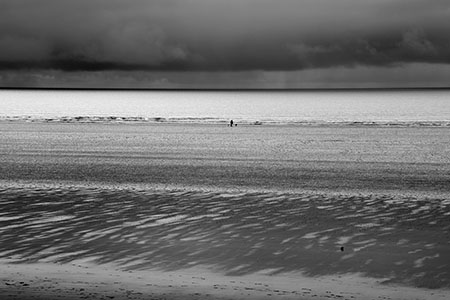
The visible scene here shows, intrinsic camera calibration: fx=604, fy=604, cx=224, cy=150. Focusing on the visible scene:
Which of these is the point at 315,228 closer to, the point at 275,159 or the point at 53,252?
the point at 53,252

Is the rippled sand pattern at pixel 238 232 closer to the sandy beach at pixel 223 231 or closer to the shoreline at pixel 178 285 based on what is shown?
the sandy beach at pixel 223 231

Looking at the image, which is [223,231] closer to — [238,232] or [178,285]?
[238,232]

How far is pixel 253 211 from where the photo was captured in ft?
56.4

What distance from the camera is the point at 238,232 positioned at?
46.5 ft

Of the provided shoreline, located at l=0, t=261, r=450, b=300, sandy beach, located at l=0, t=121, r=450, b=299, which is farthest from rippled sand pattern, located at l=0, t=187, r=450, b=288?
shoreline, located at l=0, t=261, r=450, b=300

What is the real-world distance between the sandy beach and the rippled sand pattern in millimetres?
Answer: 44

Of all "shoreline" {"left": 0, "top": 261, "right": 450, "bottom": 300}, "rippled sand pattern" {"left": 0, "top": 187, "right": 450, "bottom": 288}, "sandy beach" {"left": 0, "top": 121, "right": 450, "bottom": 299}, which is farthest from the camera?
"rippled sand pattern" {"left": 0, "top": 187, "right": 450, "bottom": 288}

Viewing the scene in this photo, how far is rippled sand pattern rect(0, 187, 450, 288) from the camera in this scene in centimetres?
1138

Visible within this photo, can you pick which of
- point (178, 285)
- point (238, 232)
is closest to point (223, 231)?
point (238, 232)

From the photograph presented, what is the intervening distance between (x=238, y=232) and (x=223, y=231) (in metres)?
0.36

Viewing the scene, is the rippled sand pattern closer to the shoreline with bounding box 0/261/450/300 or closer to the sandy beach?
the sandy beach

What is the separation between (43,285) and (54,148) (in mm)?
32101

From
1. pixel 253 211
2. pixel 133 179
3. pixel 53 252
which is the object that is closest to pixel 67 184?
pixel 133 179

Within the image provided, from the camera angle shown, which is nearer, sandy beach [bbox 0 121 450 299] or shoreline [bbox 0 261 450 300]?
shoreline [bbox 0 261 450 300]
